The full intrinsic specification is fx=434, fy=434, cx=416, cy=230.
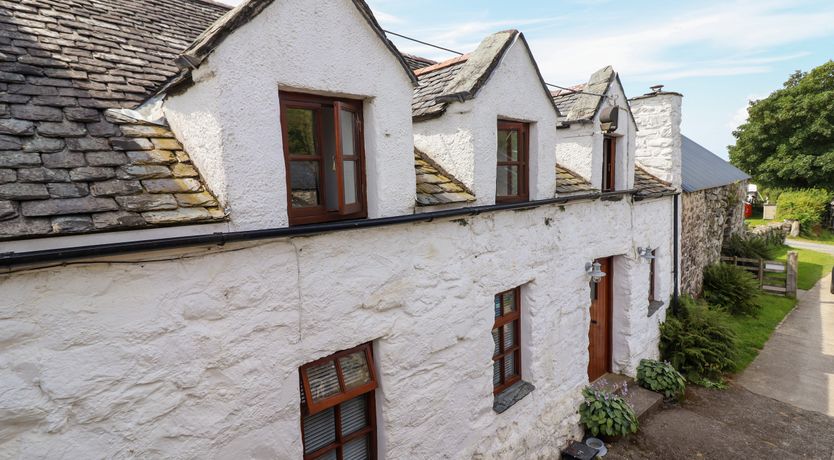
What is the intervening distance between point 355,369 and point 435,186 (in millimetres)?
1939

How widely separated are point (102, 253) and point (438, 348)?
288 cm

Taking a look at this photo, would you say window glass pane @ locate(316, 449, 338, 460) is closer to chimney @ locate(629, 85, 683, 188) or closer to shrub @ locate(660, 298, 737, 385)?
shrub @ locate(660, 298, 737, 385)

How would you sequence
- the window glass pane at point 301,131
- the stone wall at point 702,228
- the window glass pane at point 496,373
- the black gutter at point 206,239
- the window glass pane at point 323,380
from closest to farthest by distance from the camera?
the black gutter at point 206,239
the window glass pane at point 301,131
the window glass pane at point 323,380
the window glass pane at point 496,373
the stone wall at point 702,228

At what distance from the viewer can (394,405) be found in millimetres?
3859

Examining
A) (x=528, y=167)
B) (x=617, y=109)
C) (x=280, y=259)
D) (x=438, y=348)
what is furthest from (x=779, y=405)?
(x=280, y=259)

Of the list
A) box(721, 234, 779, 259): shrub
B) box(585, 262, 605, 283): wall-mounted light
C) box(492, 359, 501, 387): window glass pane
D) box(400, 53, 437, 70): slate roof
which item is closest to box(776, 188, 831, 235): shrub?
box(721, 234, 779, 259): shrub

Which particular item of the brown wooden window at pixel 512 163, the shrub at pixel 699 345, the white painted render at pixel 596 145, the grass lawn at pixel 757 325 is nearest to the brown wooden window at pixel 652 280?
the shrub at pixel 699 345

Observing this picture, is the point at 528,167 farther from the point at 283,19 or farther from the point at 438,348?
the point at 283,19

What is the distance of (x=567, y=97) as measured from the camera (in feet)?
24.1

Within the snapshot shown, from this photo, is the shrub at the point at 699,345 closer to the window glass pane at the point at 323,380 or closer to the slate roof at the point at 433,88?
the slate roof at the point at 433,88

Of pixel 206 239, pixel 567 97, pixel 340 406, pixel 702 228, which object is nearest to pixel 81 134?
pixel 206 239

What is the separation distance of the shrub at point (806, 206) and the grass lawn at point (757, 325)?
1674cm

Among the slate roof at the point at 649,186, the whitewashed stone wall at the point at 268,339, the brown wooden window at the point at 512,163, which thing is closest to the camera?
the whitewashed stone wall at the point at 268,339

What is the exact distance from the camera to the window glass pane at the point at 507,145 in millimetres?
5219
